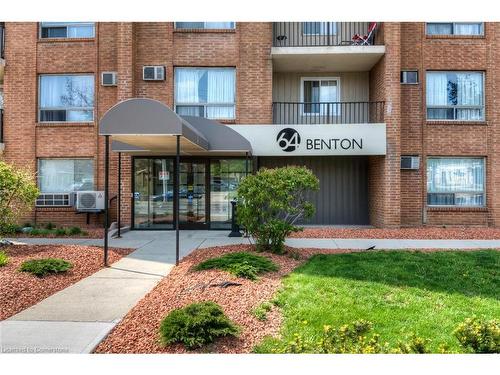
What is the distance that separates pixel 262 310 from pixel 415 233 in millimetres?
8482

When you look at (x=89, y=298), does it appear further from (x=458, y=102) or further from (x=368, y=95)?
(x=458, y=102)

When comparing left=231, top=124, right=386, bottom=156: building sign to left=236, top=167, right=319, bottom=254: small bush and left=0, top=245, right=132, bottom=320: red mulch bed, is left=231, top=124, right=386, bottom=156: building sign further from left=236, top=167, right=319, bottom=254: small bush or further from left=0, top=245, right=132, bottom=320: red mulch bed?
left=0, top=245, right=132, bottom=320: red mulch bed

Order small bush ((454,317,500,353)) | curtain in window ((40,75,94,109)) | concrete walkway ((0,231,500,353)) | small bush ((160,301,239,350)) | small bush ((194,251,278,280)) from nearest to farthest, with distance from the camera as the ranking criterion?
1. small bush ((454,317,500,353))
2. small bush ((160,301,239,350))
3. concrete walkway ((0,231,500,353))
4. small bush ((194,251,278,280))
5. curtain in window ((40,75,94,109))

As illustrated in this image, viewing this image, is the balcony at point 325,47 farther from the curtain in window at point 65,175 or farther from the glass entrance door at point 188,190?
the curtain in window at point 65,175

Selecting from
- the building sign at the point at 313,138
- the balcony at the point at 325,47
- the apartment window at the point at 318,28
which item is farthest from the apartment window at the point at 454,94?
the apartment window at the point at 318,28

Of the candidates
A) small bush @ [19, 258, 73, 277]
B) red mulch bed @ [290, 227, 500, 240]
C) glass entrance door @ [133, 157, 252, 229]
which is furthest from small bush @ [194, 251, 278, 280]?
glass entrance door @ [133, 157, 252, 229]

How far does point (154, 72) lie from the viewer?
1310cm

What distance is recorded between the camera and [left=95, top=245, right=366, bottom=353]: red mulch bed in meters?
3.82

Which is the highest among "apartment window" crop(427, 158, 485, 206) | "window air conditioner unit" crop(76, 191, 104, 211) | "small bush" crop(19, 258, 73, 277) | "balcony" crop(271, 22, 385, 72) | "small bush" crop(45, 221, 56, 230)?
"balcony" crop(271, 22, 385, 72)

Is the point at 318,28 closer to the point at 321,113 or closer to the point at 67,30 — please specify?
the point at 321,113

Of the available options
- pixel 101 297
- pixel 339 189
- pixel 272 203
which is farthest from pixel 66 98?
pixel 101 297

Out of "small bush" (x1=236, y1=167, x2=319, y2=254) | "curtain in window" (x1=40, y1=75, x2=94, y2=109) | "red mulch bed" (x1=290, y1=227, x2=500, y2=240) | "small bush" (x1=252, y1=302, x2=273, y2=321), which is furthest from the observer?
"curtain in window" (x1=40, y1=75, x2=94, y2=109)

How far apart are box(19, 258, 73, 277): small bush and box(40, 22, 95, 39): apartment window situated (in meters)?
9.64

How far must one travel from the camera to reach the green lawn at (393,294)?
429 cm
